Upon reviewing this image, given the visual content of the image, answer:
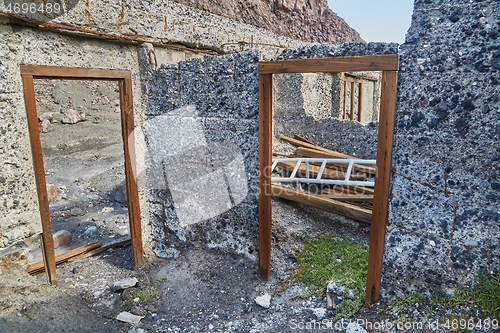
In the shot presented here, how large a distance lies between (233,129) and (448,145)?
2.03 metres

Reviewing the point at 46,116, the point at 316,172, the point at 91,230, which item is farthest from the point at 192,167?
the point at 46,116

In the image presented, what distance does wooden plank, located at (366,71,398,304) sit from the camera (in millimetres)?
2811

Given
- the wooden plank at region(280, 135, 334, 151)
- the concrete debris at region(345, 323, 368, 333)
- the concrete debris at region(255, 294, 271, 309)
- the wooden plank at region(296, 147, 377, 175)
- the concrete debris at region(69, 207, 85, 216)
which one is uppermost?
the wooden plank at region(280, 135, 334, 151)

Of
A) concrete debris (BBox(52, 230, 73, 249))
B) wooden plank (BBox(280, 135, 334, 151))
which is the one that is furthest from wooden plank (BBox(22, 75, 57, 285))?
wooden plank (BBox(280, 135, 334, 151))

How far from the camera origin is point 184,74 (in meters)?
4.11

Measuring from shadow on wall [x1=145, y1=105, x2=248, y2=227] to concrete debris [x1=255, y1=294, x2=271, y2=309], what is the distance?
1.00m

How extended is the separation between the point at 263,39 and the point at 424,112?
7.33 meters

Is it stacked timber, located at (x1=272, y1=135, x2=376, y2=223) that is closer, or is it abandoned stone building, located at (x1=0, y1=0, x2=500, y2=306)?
abandoned stone building, located at (x1=0, y1=0, x2=500, y2=306)

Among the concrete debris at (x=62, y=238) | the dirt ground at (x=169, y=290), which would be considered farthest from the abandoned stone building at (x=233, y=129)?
the concrete debris at (x=62, y=238)

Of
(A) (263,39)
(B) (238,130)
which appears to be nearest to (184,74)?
(B) (238,130)

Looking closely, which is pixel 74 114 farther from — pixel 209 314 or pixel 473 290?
pixel 473 290

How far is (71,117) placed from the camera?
452 inches

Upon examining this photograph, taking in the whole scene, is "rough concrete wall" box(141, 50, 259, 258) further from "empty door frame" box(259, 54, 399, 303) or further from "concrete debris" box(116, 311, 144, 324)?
"concrete debris" box(116, 311, 144, 324)

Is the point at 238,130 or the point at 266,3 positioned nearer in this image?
the point at 238,130
